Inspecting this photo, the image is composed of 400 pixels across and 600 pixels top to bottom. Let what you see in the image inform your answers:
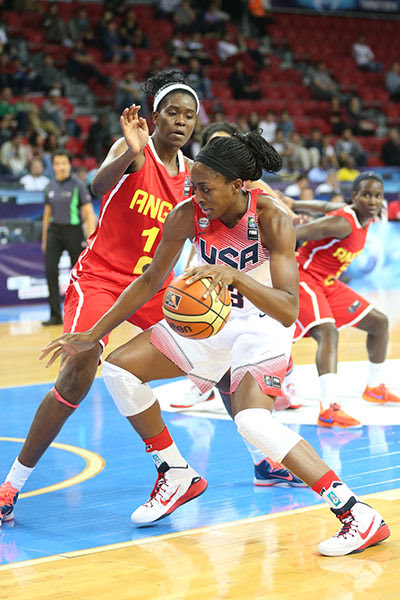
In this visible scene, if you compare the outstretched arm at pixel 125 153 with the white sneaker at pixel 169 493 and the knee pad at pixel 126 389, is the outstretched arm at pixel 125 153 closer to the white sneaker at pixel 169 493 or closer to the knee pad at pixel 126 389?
the knee pad at pixel 126 389

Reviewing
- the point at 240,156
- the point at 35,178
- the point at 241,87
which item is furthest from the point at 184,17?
the point at 240,156

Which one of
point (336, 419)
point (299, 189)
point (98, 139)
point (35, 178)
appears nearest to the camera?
point (336, 419)

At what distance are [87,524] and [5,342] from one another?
239 inches

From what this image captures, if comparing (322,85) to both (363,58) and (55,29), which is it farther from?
(55,29)

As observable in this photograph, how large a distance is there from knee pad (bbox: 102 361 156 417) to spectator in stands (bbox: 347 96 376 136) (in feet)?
59.2

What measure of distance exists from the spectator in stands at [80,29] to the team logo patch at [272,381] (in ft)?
52.6

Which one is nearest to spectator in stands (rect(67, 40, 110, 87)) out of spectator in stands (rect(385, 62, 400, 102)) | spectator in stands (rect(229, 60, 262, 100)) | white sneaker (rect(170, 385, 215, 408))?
spectator in stands (rect(229, 60, 262, 100))

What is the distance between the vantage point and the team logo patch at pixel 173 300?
3.48 meters

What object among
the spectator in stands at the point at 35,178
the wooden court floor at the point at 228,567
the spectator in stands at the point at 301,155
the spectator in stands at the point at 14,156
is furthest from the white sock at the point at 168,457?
the spectator in stands at the point at 301,155

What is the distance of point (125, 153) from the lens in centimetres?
425

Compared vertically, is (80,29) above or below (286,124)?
above

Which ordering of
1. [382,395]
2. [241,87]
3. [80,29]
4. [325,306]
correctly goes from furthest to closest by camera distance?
[241,87], [80,29], [382,395], [325,306]

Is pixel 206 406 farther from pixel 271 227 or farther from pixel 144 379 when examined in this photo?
pixel 271 227

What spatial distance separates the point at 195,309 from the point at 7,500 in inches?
55.0
